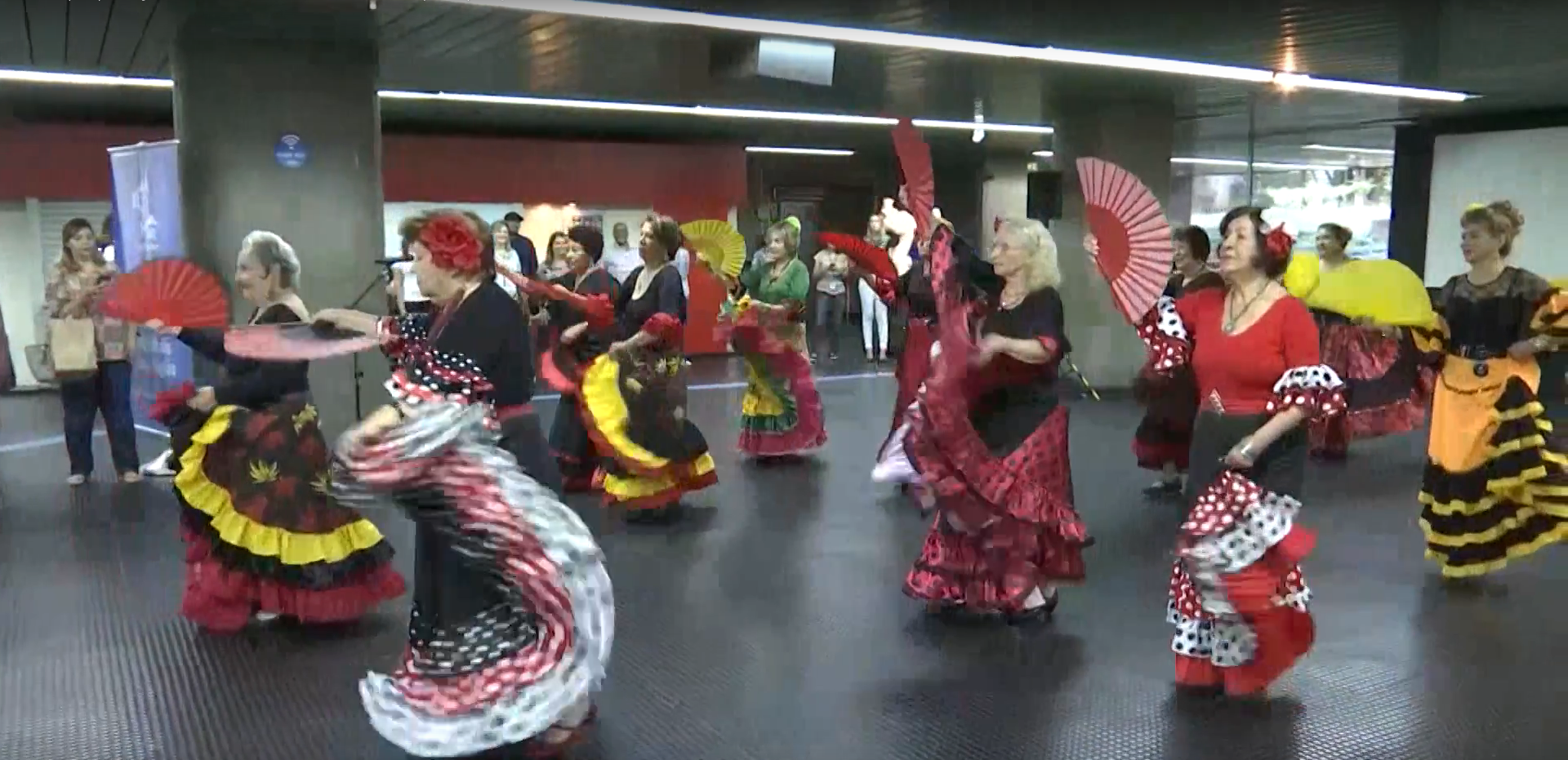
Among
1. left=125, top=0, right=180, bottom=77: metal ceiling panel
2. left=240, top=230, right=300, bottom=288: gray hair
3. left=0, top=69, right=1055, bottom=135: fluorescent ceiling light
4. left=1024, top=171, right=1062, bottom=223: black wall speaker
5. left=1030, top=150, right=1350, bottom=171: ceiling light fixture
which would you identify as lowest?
left=240, top=230, right=300, bottom=288: gray hair

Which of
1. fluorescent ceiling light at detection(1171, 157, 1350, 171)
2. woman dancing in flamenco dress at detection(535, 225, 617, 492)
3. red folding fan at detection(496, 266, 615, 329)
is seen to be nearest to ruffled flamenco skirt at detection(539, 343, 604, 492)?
woman dancing in flamenco dress at detection(535, 225, 617, 492)

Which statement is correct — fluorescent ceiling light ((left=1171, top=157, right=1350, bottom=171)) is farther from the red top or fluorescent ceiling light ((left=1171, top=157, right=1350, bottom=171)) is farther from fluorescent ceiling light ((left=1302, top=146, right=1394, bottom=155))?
the red top

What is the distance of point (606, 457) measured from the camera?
19.4 ft

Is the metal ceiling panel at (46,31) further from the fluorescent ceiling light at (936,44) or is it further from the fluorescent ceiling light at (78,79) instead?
the fluorescent ceiling light at (936,44)

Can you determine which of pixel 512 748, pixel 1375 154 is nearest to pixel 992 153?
pixel 1375 154

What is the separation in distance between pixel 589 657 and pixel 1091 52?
6431 millimetres

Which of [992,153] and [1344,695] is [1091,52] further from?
[992,153]

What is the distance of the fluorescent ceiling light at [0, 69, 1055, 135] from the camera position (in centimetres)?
955

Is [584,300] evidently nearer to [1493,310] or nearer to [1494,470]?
[1493,310]

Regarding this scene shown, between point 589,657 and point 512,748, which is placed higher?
point 589,657

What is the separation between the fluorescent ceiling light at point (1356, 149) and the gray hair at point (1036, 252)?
40.8 feet

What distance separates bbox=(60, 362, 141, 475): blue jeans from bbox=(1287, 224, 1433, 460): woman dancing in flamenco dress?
24.9ft

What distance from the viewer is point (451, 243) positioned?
2.95 m

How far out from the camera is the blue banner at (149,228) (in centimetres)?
784
